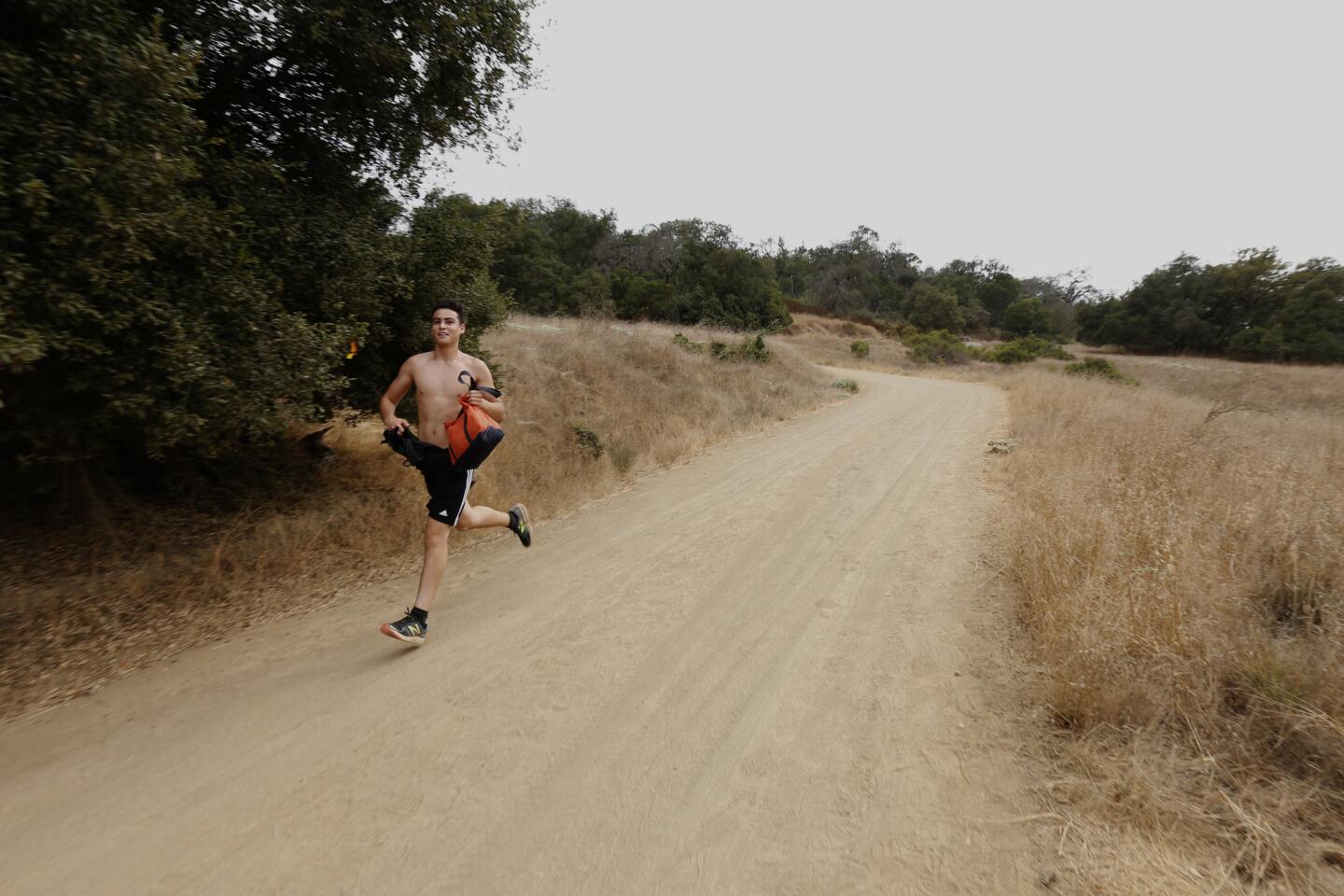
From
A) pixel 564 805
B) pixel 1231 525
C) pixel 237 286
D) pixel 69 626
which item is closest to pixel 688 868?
pixel 564 805

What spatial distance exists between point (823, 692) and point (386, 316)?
16.3 feet

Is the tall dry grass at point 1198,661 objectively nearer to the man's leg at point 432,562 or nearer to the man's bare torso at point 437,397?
the man's leg at point 432,562

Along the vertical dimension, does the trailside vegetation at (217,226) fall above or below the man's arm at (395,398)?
above

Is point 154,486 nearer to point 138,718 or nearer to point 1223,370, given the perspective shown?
→ point 138,718

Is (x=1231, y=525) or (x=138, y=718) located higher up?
(x=1231, y=525)

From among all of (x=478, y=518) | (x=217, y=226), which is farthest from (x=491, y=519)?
(x=217, y=226)

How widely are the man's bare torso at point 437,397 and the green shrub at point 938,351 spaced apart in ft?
120

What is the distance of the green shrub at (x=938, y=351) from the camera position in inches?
1452

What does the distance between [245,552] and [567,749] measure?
362 cm

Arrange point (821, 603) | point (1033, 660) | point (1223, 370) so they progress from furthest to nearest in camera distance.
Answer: point (1223, 370)
point (821, 603)
point (1033, 660)

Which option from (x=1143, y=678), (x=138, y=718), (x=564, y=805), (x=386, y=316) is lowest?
(x=138, y=718)

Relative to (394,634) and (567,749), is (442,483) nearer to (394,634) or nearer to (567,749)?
(394,634)

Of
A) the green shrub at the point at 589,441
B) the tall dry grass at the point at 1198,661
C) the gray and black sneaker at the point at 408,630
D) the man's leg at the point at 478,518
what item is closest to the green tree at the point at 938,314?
the green shrub at the point at 589,441

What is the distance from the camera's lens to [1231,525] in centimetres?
423
